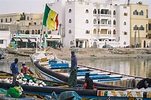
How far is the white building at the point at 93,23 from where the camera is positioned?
64.9m

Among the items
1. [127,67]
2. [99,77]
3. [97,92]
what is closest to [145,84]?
[97,92]

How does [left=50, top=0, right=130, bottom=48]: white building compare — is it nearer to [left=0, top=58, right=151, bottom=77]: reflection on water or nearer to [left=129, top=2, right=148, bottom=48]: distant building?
[left=129, top=2, right=148, bottom=48]: distant building

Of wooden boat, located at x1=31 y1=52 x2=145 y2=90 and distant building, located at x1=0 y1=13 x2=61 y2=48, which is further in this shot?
distant building, located at x1=0 y1=13 x2=61 y2=48

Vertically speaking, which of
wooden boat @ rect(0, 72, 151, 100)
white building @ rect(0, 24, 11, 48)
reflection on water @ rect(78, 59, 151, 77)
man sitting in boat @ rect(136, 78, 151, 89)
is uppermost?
white building @ rect(0, 24, 11, 48)

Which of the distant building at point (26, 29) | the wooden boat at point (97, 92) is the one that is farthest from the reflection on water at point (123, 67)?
the wooden boat at point (97, 92)

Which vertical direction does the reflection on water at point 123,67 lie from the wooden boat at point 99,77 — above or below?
below

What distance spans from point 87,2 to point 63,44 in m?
9.23

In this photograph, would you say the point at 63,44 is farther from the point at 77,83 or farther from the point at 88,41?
the point at 77,83

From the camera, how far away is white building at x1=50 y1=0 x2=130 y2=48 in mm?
64875

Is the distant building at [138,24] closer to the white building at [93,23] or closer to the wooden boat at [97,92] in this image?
the white building at [93,23]

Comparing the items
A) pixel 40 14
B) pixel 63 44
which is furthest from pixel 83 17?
pixel 40 14

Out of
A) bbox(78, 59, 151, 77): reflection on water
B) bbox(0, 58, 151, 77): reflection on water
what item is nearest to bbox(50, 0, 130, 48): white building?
bbox(78, 59, 151, 77): reflection on water

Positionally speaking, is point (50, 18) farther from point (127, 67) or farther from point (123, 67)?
point (127, 67)

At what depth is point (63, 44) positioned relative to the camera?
66.1m
